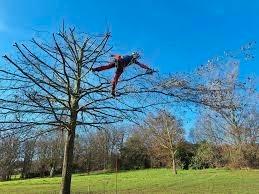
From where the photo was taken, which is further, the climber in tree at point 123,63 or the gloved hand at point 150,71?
the climber in tree at point 123,63

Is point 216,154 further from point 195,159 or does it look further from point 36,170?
point 36,170

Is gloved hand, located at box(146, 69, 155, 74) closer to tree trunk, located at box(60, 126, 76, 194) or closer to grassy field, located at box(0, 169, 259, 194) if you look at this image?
tree trunk, located at box(60, 126, 76, 194)

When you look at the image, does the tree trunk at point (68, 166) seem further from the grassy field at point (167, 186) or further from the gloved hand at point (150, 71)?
the grassy field at point (167, 186)

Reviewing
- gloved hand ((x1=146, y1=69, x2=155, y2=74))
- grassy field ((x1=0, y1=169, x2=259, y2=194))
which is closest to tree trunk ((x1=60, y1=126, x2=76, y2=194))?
gloved hand ((x1=146, y1=69, x2=155, y2=74))

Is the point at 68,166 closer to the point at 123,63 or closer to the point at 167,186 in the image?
the point at 123,63

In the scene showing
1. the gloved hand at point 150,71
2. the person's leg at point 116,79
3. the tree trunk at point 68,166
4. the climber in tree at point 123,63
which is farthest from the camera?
the tree trunk at point 68,166

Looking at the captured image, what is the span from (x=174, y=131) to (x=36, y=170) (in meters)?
30.6

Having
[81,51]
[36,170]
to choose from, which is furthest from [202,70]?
[36,170]

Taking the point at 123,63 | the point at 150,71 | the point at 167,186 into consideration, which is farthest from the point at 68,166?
A: the point at 167,186

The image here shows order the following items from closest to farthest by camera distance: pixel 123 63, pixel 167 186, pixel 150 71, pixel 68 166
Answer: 1. pixel 150 71
2. pixel 123 63
3. pixel 68 166
4. pixel 167 186

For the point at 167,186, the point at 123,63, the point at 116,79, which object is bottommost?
the point at 167,186

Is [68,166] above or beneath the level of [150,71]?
beneath

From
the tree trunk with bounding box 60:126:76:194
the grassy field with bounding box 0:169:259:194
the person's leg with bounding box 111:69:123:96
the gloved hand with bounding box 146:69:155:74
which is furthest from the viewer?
the grassy field with bounding box 0:169:259:194

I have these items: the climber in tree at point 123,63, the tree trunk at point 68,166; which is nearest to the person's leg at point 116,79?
the climber in tree at point 123,63
